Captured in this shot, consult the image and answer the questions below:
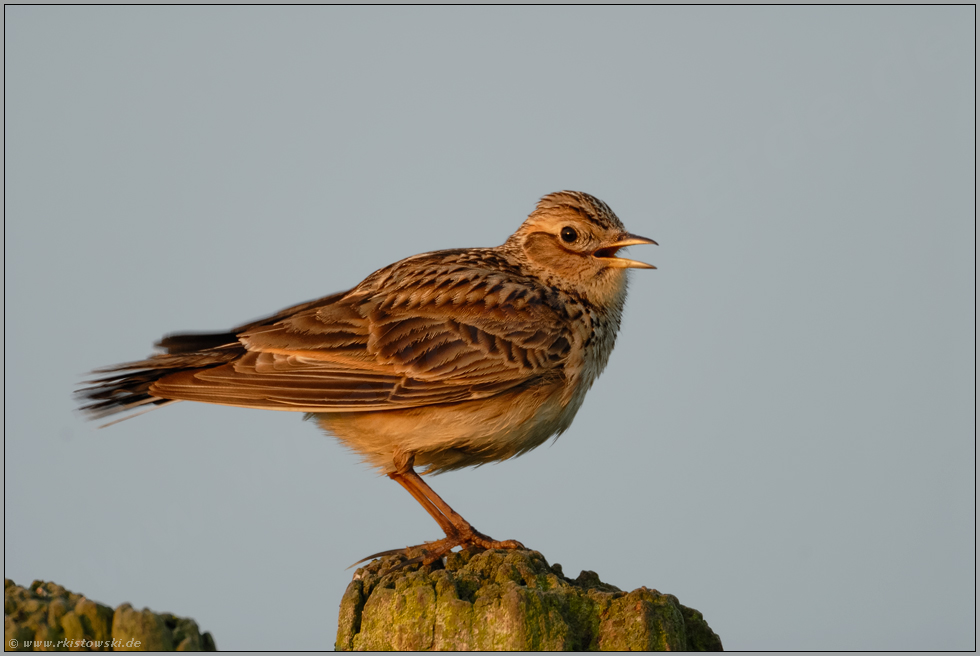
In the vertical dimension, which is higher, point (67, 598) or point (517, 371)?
point (517, 371)

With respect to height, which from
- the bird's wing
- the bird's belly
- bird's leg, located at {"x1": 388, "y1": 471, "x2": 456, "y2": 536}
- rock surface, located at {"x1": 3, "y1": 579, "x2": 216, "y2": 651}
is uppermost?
the bird's wing

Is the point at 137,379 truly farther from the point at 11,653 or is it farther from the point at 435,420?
the point at 11,653

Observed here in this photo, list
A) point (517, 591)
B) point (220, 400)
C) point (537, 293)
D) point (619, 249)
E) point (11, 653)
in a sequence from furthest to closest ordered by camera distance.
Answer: point (619, 249) < point (537, 293) < point (220, 400) < point (517, 591) < point (11, 653)

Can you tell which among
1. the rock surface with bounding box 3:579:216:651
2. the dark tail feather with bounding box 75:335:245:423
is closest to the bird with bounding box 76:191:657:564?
the dark tail feather with bounding box 75:335:245:423

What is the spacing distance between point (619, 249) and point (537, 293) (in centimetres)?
99

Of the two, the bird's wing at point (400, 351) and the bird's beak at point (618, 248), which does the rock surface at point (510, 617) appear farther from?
the bird's beak at point (618, 248)

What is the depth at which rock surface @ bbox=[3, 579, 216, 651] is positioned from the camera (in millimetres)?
4773

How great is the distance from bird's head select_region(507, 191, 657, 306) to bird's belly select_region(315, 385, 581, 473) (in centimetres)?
118

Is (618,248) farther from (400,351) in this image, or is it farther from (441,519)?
(441,519)

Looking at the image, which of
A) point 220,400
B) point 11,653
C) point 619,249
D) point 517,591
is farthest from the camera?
point 619,249

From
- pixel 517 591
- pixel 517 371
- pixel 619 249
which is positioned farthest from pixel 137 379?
pixel 619 249

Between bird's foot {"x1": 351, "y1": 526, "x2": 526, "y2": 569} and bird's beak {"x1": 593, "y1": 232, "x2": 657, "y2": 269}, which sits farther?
bird's beak {"x1": 593, "y1": 232, "x2": 657, "y2": 269}

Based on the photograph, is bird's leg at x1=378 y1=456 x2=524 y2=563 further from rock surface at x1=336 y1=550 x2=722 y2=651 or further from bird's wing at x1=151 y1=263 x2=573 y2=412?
rock surface at x1=336 y1=550 x2=722 y2=651

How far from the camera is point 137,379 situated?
7.40 meters
